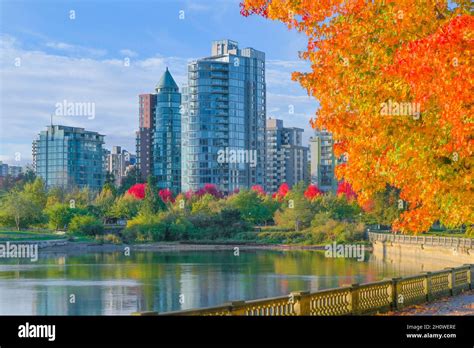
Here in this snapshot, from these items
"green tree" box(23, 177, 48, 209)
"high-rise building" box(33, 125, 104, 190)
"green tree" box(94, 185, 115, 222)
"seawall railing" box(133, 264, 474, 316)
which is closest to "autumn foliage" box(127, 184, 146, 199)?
"green tree" box(94, 185, 115, 222)

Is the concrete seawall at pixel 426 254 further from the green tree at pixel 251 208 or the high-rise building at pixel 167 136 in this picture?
the high-rise building at pixel 167 136

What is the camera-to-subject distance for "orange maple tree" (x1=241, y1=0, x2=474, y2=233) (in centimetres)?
1670

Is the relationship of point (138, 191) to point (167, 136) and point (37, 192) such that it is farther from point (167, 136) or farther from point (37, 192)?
point (167, 136)

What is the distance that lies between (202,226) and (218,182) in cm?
5578

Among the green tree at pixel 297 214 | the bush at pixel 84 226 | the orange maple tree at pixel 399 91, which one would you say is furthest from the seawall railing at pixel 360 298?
the bush at pixel 84 226

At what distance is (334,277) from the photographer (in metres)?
58.8

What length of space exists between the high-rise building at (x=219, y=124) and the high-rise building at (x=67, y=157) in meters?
37.8

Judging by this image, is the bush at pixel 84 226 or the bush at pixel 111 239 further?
the bush at pixel 84 226

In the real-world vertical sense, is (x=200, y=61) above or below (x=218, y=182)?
above

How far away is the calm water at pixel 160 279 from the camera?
44469 mm

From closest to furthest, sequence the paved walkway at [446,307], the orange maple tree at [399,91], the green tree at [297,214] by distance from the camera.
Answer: the orange maple tree at [399,91], the paved walkway at [446,307], the green tree at [297,214]
